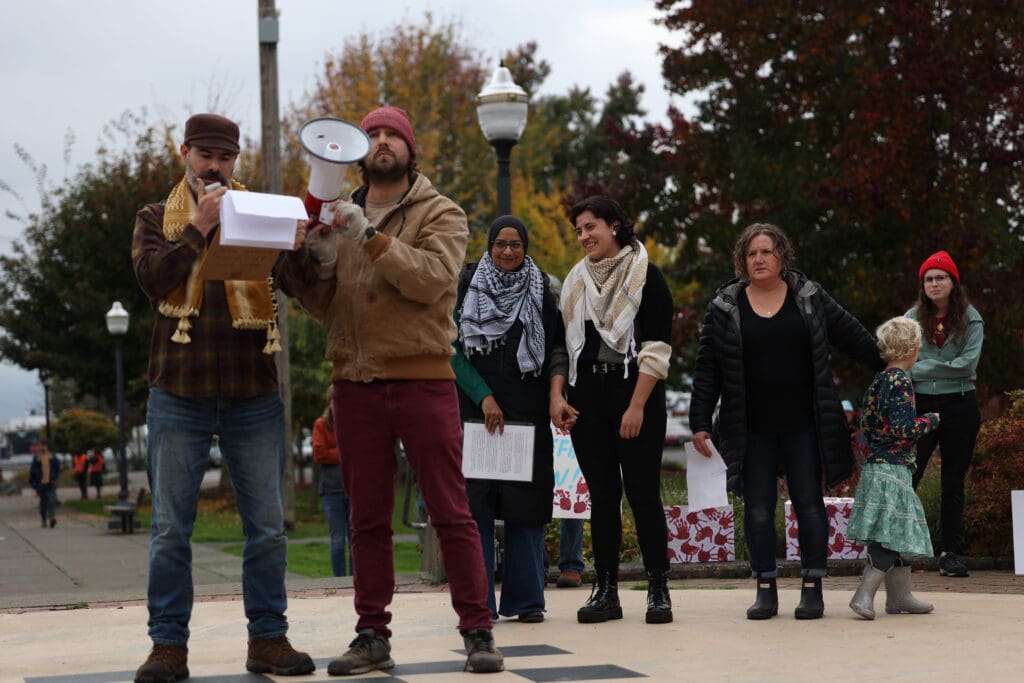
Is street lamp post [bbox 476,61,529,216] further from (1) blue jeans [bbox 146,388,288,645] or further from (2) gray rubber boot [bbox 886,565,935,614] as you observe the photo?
(1) blue jeans [bbox 146,388,288,645]

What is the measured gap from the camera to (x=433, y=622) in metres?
6.41

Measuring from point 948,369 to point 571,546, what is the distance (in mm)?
2532

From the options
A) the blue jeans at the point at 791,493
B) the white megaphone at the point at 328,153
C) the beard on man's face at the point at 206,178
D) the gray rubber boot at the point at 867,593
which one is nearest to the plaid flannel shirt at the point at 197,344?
the beard on man's face at the point at 206,178

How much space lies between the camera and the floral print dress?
6340mm

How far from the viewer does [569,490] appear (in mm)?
8367

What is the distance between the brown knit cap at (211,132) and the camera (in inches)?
194

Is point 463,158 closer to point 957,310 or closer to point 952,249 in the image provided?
point 952,249

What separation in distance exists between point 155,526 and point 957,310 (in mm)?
5258

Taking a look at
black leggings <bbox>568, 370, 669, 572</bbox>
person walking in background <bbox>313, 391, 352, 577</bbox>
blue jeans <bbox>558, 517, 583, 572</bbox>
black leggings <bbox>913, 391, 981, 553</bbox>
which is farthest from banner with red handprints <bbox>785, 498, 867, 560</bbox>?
person walking in background <bbox>313, 391, 352, 577</bbox>

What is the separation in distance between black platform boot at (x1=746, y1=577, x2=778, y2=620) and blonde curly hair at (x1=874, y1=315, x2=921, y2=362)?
4.00 ft

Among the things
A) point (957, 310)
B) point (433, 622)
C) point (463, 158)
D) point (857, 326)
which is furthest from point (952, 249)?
point (463, 158)

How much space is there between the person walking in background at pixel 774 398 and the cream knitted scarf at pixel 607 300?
19.7 inches

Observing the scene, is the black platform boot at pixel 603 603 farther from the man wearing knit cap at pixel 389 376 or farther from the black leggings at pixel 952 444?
the black leggings at pixel 952 444

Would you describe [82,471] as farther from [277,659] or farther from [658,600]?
[277,659]
